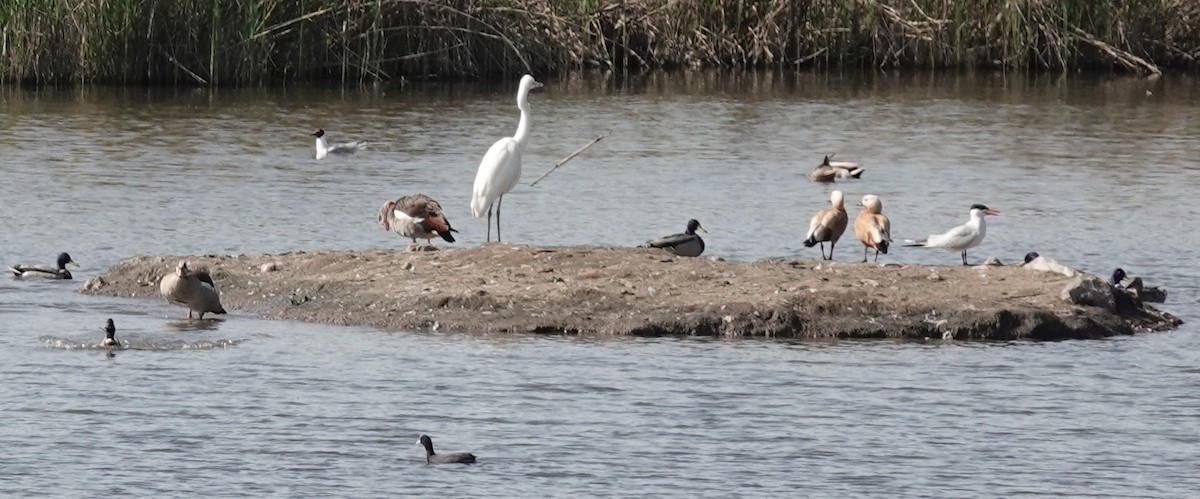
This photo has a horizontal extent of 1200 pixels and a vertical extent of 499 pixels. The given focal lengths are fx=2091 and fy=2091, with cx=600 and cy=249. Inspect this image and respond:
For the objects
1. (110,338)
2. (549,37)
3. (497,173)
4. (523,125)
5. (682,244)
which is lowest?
(110,338)

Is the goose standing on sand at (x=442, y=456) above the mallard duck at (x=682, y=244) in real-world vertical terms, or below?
below

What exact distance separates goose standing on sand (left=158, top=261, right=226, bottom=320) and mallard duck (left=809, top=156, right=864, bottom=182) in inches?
457

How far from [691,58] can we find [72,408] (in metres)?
27.2

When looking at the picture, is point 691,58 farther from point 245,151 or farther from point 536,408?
point 536,408

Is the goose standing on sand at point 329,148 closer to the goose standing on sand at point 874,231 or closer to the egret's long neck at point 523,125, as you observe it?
the egret's long neck at point 523,125

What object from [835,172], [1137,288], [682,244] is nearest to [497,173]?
[682,244]

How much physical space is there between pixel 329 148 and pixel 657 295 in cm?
1270

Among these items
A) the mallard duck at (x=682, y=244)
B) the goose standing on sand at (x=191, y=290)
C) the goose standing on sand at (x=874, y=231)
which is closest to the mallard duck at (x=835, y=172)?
the goose standing on sand at (x=874, y=231)

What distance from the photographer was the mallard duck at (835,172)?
2595cm

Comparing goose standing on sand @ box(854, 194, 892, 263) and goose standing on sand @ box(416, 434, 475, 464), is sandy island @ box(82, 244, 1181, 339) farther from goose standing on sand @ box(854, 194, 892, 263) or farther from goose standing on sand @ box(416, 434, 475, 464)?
goose standing on sand @ box(416, 434, 475, 464)

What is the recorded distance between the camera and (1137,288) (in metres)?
16.6

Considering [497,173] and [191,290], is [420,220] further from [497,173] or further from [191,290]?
[191,290]

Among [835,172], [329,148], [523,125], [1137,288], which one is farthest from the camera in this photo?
[329,148]

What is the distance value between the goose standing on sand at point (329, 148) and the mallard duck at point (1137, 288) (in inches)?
510
